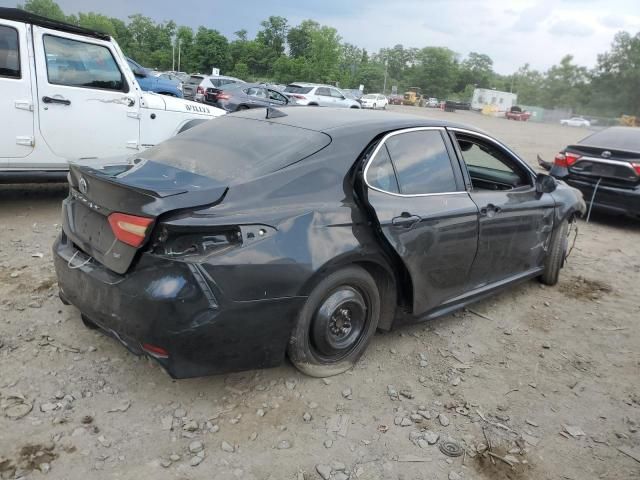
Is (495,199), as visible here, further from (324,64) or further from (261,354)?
(324,64)

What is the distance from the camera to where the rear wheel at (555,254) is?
4.87 meters

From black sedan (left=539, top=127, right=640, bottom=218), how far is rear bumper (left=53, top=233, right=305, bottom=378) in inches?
230

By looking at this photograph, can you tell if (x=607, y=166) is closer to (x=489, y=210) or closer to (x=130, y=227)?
(x=489, y=210)

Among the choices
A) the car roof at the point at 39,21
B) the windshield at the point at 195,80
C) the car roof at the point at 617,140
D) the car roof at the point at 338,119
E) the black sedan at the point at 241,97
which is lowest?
the black sedan at the point at 241,97

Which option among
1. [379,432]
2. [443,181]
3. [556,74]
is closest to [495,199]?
[443,181]

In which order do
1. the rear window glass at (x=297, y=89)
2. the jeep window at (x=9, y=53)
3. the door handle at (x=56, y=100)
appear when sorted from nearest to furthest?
the jeep window at (x=9, y=53) → the door handle at (x=56, y=100) → the rear window glass at (x=297, y=89)

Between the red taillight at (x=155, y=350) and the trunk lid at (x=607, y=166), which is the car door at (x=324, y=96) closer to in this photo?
the trunk lid at (x=607, y=166)

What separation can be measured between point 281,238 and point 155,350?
832 mm

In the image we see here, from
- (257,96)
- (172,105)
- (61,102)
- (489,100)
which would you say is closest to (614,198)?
(172,105)

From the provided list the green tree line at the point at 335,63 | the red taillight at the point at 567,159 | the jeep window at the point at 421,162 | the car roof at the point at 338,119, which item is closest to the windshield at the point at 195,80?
the red taillight at the point at 567,159

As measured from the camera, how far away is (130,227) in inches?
103

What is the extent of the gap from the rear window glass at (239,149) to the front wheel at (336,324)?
73cm

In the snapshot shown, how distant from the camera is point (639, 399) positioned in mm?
3373

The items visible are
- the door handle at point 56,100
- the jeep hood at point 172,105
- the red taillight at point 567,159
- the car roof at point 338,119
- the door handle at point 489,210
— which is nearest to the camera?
the car roof at point 338,119
